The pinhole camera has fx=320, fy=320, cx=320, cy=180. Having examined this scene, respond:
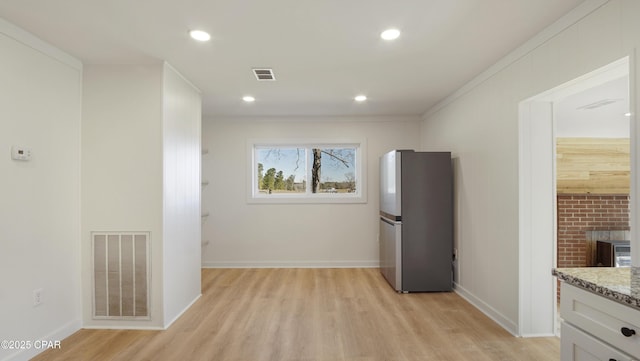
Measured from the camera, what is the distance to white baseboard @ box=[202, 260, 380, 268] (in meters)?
4.95

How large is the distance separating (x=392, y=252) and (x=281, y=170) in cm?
226

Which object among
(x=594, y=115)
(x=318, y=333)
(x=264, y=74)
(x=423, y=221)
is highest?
(x=264, y=74)

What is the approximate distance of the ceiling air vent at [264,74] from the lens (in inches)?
118

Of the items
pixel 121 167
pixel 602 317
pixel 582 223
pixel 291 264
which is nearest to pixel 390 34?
pixel 602 317

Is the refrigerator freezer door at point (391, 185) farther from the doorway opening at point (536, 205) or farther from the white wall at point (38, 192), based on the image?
the white wall at point (38, 192)

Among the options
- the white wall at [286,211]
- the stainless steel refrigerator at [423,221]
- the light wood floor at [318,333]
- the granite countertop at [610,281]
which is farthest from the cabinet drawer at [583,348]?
the white wall at [286,211]

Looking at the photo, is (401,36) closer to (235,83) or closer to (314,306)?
(235,83)

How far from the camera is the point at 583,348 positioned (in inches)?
52.6

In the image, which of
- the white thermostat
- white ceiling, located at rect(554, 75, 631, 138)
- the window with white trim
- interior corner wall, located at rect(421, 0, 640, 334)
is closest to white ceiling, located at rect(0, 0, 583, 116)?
interior corner wall, located at rect(421, 0, 640, 334)

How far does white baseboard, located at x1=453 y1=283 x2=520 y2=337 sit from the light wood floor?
0.06 metres

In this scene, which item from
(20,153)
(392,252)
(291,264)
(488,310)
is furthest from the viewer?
(291,264)

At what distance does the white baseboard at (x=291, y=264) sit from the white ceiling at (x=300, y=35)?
8.92ft

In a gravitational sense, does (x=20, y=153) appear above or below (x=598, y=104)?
below

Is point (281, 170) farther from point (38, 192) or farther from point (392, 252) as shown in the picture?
point (38, 192)
